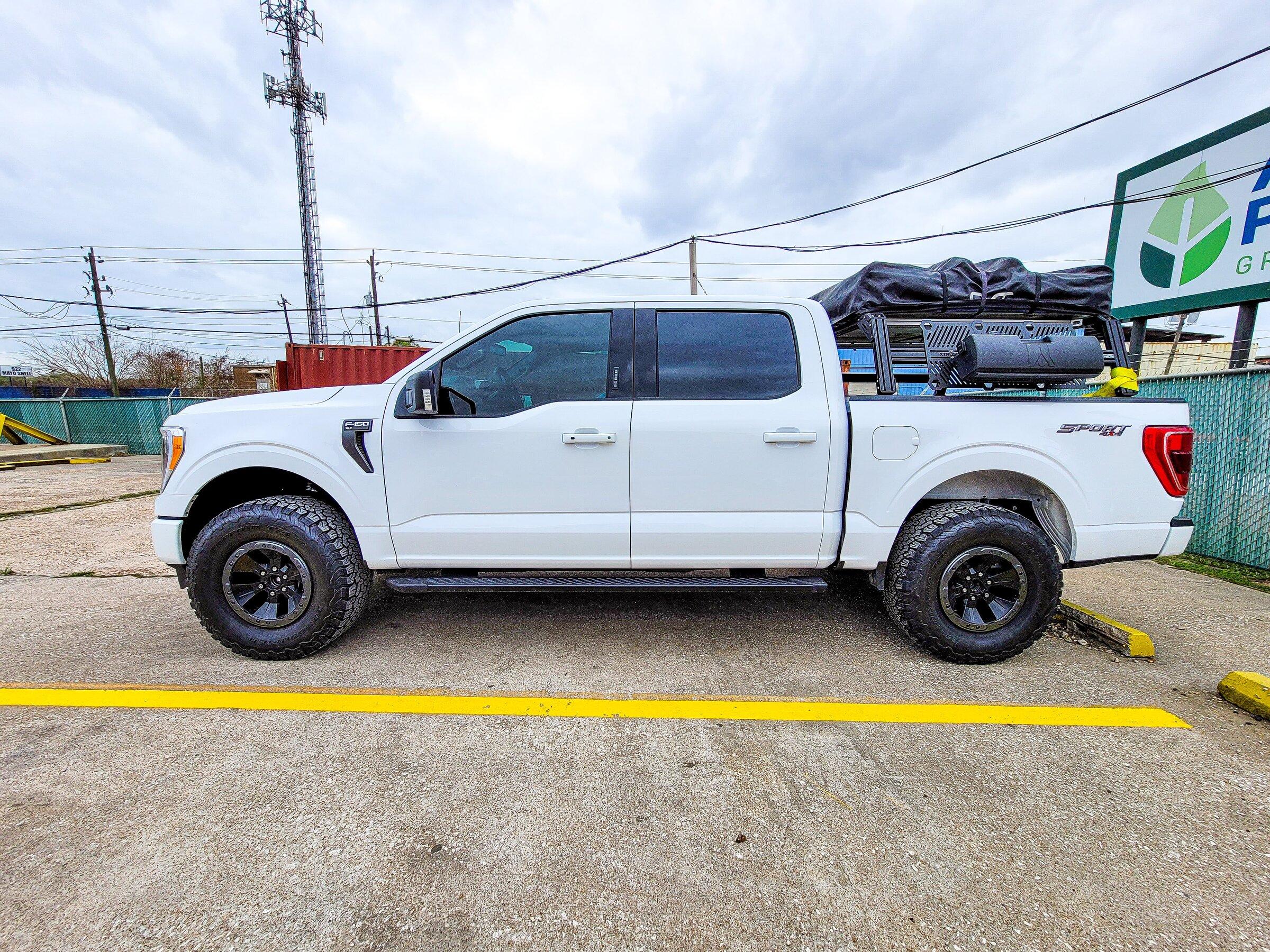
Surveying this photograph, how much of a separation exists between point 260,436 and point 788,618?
129 inches

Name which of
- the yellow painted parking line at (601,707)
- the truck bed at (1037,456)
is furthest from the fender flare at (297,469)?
the truck bed at (1037,456)

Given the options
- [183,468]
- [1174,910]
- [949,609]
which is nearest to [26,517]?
[183,468]

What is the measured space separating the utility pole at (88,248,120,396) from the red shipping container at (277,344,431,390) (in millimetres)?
21462

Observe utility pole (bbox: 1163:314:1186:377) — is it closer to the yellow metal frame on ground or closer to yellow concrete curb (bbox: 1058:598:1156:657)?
yellow concrete curb (bbox: 1058:598:1156:657)

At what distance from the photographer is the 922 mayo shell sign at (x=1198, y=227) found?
19.9 feet

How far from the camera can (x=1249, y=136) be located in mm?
6098

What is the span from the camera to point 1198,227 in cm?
659

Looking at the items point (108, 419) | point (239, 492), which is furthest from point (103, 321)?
point (239, 492)

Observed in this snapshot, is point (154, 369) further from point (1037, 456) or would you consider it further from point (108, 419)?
point (1037, 456)

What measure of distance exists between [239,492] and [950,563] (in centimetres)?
404

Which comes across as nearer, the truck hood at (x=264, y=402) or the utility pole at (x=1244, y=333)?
the truck hood at (x=264, y=402)

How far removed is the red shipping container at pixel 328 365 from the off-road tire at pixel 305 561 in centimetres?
1049

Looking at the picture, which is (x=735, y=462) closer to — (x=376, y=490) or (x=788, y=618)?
(x=788, y=618)

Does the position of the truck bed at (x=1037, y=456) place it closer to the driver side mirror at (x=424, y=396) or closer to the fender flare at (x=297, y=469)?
the driver side mirror at (x=424, y=396)
